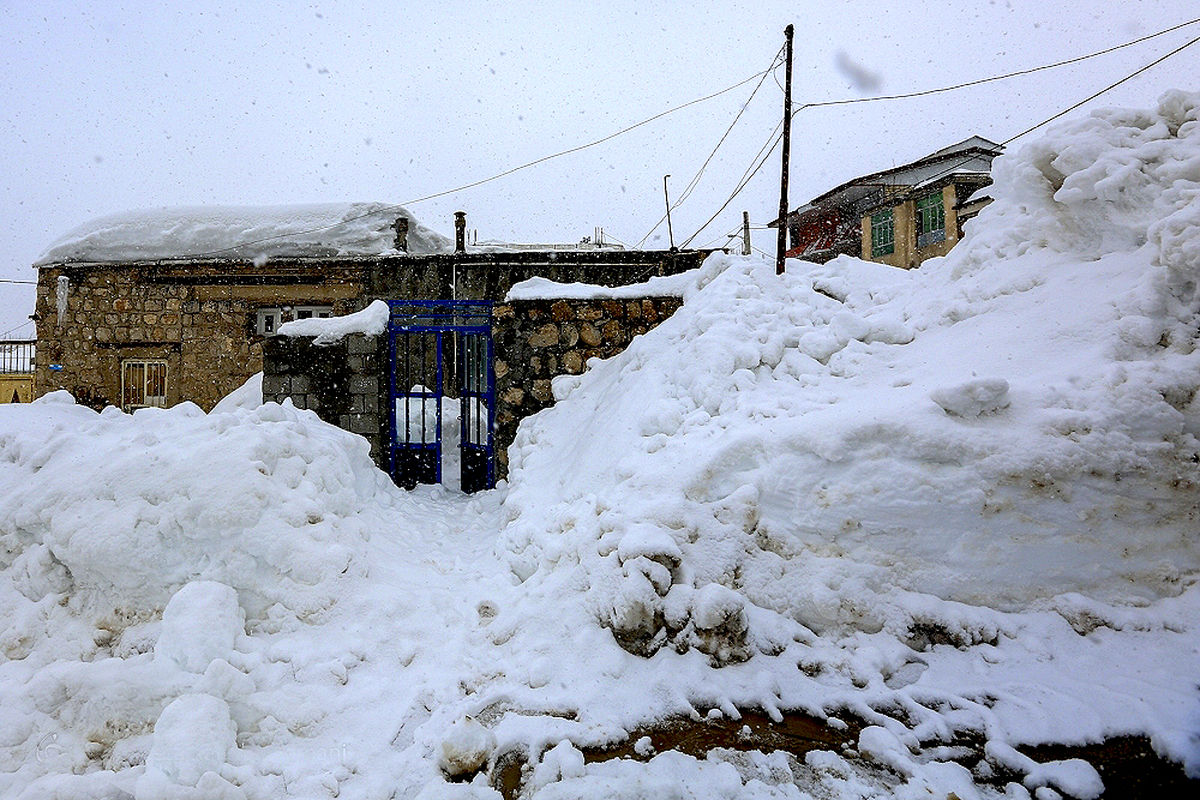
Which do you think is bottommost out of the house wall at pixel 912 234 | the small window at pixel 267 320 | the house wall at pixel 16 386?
the house wall at pixel 16 386

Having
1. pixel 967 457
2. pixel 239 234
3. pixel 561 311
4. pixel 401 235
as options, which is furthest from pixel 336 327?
pixel 239 234

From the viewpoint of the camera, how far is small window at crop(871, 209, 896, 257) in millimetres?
21891

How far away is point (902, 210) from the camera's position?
21.1m

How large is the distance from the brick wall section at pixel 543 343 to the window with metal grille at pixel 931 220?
59.1 ft

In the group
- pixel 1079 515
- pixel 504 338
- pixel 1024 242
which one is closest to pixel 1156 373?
pixel 1079 515

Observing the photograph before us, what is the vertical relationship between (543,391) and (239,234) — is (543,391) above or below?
below

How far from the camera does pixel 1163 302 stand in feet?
9.53

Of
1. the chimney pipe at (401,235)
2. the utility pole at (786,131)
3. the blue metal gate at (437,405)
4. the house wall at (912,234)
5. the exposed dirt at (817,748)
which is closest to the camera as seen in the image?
the exposed dirt at (817,748)

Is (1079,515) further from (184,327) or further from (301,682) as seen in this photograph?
(184,327)

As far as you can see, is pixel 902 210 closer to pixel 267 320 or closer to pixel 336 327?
pixel 267 320

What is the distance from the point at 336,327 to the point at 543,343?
2.23 meters

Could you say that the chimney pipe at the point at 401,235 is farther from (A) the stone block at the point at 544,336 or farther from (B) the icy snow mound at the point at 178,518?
(B) the icy snow mound at the point at 178,518

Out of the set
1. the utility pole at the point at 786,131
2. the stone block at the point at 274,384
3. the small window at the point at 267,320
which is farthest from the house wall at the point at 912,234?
the stone block at the point at 274,384

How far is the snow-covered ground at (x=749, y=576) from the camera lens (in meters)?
2.23
